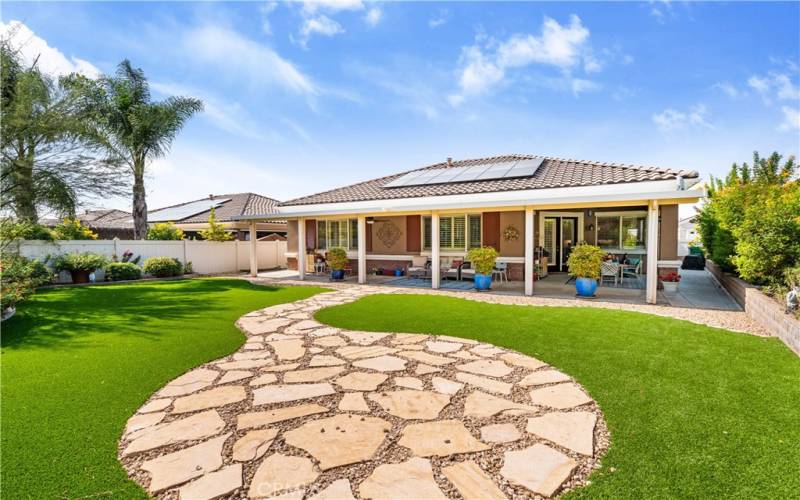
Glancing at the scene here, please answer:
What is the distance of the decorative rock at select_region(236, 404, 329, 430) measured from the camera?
3.44 m

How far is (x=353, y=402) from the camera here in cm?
389

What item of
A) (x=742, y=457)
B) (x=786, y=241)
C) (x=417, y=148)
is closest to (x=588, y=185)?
(x=786, y=241)

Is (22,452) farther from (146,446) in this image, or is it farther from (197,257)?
(197,257)

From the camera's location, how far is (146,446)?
3.05m

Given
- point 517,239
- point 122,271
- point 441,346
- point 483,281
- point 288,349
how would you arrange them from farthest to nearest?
point 122,271
point 517,239
point 483,281
point 441,346
point 288,349

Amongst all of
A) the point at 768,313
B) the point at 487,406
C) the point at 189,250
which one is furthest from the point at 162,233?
the point at 768,313

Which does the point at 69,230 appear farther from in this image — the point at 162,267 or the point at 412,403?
the point at 412,403

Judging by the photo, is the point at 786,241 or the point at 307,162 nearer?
the point at 786,241

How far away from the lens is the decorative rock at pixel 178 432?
10.1 ft

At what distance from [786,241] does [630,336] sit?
16.2ft

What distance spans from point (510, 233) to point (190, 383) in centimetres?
1165

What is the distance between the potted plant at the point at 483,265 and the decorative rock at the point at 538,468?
8.84 metres

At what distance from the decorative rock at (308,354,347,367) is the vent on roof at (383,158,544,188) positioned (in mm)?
11543

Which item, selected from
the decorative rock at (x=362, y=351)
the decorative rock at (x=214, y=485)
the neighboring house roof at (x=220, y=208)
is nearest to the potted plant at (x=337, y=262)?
the neighboring house roof at (x=220, y=208)
